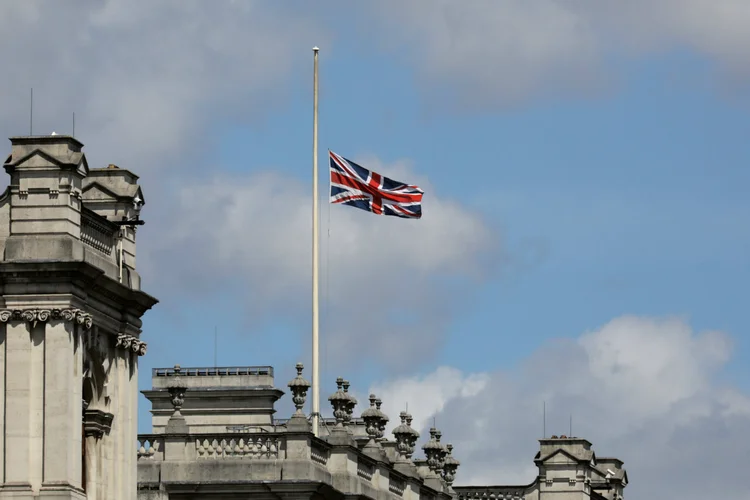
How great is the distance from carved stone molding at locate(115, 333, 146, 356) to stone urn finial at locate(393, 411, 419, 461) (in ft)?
78.8

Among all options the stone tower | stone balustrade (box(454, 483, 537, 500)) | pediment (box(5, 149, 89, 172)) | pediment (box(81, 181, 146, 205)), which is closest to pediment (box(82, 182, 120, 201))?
pediment (box(81, 181, 146, 205))

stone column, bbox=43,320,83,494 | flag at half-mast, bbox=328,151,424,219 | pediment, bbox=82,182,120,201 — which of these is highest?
flag at half-mast, bbox=328,151,424,219

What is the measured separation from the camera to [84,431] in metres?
67.4

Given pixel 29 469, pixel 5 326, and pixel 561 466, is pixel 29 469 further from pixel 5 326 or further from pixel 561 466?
pixel 561 466

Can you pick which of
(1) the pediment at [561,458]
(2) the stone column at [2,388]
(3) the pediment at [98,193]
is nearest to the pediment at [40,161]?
(3) the pediment at [98,193]

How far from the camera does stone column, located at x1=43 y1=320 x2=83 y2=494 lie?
64250 millimetres

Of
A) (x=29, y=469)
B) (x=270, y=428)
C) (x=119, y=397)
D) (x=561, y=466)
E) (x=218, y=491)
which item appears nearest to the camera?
(x=29, y=469)

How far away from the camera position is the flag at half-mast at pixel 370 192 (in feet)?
293

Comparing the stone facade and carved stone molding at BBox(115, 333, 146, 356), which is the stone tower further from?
the stone facade

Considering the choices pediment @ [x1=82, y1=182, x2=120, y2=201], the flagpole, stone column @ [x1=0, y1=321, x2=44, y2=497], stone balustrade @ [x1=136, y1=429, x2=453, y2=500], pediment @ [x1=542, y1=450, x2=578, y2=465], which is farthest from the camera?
pediment @ [x1=542, y1=450, x2=578, y2=465]

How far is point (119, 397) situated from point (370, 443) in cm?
1953

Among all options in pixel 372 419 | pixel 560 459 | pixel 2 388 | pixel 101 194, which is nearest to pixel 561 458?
pixel 560 459

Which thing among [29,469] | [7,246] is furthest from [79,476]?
[7,246]

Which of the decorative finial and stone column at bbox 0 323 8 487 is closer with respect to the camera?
stone column at bbox 0 323 8 487
